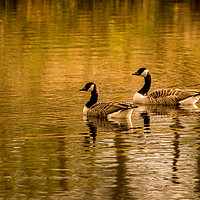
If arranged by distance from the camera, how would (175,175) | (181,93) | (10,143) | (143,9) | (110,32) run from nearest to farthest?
(175,175), (10,143), (181,93), (110,32), (143,9)

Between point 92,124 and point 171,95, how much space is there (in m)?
4.08

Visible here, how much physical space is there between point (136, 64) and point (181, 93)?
10539mm

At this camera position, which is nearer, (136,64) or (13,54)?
(136,64)

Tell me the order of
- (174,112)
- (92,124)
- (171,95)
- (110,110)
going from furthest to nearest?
(171,95), (174,112), (110,110), (92,124)

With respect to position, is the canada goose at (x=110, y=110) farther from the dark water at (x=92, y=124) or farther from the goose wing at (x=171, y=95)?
the goose wing at (x=171, y=95)

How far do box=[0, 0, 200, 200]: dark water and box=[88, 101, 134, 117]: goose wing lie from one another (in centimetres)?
41

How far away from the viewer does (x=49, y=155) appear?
1367 centimetres

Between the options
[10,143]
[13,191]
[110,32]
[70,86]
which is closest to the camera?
[13,191]

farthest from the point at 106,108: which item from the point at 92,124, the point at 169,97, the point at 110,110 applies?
the point at 169,97

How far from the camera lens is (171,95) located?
20.5 m

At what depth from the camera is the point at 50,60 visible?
1277 inches

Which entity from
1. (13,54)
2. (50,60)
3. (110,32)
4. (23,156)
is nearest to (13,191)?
(23,156)

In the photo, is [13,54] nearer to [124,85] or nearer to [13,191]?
[124,85]

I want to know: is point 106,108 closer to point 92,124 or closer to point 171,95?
point 92,124
